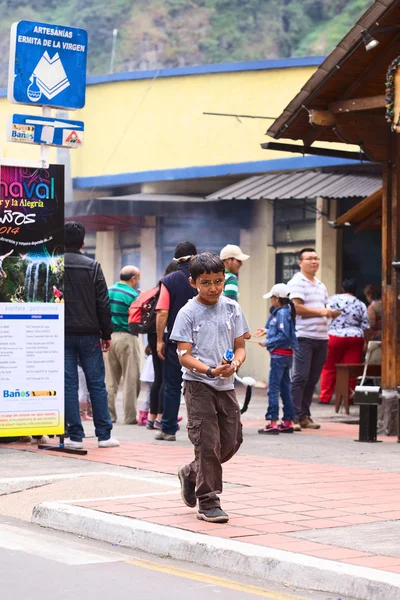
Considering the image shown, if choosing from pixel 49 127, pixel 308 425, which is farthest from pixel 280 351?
pixel 49 127

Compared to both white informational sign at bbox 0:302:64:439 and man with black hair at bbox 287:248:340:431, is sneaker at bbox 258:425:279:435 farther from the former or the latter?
white informational sign at bbox 0:302:64:439

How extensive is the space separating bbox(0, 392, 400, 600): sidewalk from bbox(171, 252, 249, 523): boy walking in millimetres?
251

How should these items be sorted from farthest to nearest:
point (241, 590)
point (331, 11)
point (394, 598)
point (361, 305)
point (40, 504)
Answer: point (331, 11) → point (361, 305) → point (40, 504) → point (241, 590) → point (394, 598)

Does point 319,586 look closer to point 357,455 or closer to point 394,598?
point 394,598

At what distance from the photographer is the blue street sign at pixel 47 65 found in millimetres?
10828

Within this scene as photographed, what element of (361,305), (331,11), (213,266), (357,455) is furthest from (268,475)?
(331,11)

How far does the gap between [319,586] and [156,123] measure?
18447 millimetres

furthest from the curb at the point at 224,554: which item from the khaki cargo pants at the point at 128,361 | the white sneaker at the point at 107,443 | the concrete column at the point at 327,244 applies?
the concrete column at the point at 327,244

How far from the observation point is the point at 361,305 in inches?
653

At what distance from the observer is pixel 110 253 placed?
1019 inches

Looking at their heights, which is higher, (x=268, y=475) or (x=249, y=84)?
(x=249, y=84)

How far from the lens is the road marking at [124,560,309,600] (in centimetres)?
578

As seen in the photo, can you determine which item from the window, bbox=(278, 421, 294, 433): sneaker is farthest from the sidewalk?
the window

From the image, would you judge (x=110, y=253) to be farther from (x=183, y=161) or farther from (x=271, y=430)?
(x=271, y=430)
